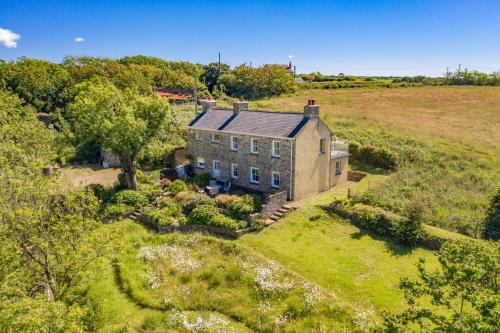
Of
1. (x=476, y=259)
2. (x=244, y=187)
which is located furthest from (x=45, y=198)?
(x=476, y=259)

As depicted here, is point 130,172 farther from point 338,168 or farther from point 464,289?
point 464,289

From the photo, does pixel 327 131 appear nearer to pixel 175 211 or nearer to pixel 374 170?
pixel 374 170

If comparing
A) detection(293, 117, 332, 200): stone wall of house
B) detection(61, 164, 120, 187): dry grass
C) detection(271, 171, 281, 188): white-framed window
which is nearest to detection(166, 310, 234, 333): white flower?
detection(293, 117, 332, 200): stone wall of house

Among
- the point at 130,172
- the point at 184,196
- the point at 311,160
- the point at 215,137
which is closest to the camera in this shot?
the point at 184,196

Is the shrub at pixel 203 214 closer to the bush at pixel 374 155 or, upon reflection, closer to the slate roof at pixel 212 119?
the slate roof at pixel 212 119

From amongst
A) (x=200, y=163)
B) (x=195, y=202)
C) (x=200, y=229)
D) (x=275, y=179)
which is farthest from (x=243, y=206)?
(x=200, y=163)

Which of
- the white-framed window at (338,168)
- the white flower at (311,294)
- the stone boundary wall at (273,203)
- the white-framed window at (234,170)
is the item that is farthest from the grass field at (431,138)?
the white-framed window at (234,170)
